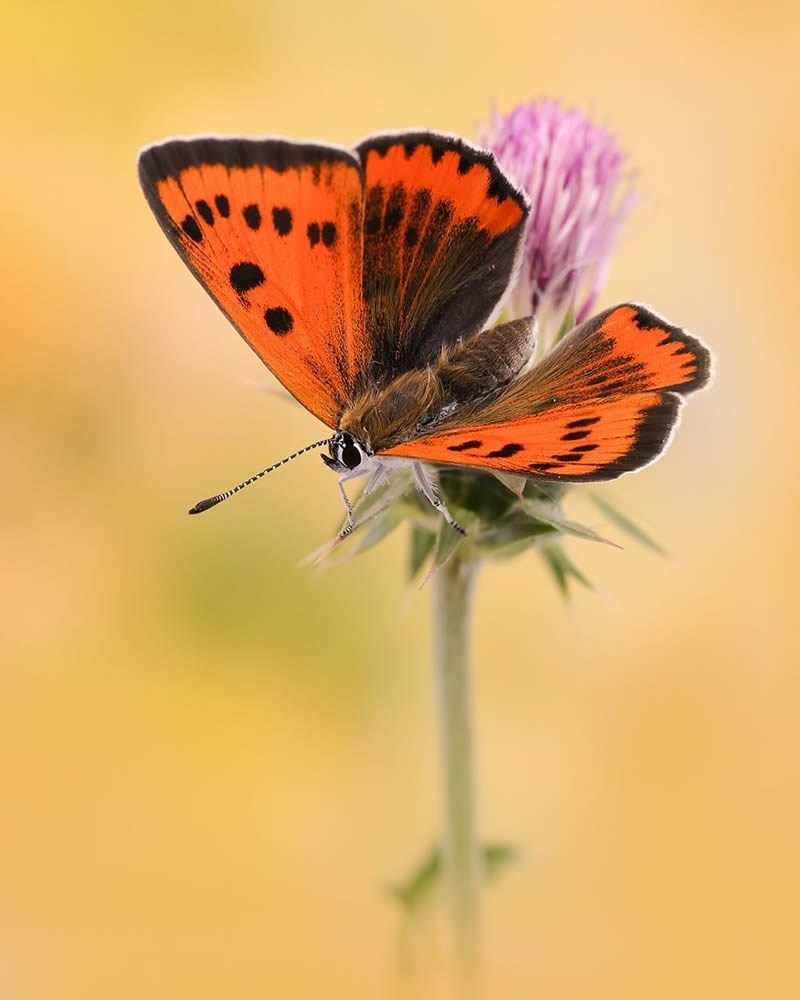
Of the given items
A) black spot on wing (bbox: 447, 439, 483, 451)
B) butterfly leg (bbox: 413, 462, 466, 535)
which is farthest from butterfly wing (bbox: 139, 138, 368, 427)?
black spot on wing (bbox: 447, 439, 483, 451)

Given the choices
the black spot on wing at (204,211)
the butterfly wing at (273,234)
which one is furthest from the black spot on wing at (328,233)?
the black spot on wing at (204,211)

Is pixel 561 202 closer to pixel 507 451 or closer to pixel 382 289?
pixel 382 289

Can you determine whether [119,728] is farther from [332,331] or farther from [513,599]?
[332,331]

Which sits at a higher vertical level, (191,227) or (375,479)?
(191,227)

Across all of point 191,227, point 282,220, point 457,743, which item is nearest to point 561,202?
point 282,220

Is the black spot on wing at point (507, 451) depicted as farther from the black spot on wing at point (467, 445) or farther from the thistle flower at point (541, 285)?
the thistle flower at point (541, 285)
